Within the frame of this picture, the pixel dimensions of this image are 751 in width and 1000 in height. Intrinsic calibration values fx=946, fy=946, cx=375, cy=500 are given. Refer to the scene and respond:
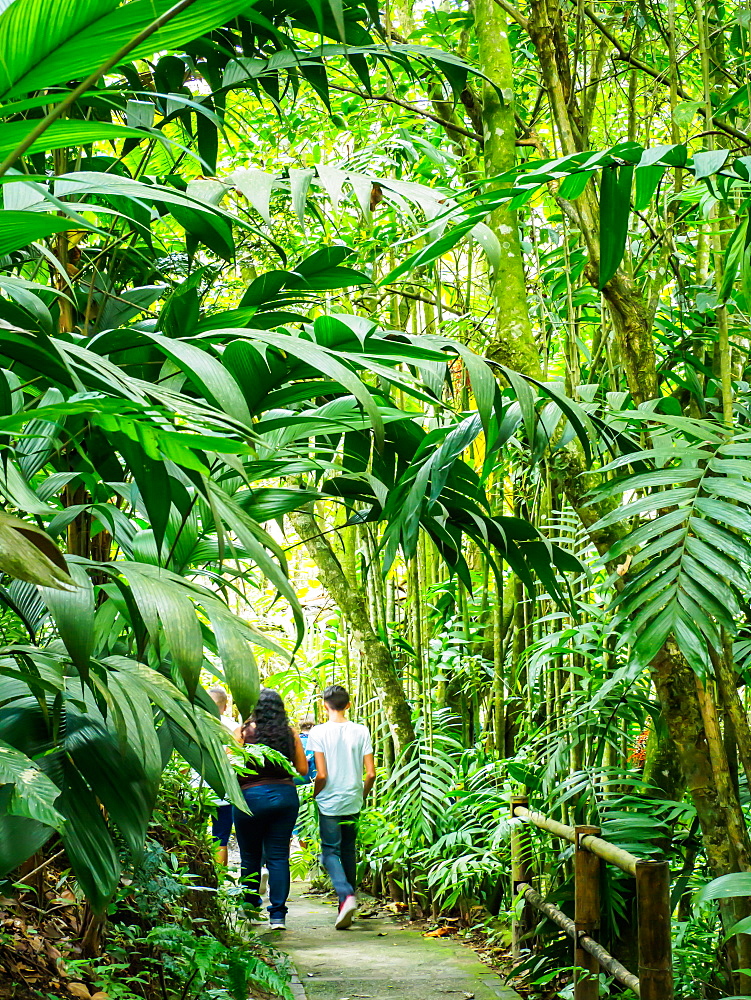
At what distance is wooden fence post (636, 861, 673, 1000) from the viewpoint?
6.44ft

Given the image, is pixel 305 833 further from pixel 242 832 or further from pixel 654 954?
pixel 654 954

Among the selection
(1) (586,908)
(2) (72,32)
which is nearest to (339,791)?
(1) (586,908)

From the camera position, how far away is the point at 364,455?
60.0 inches

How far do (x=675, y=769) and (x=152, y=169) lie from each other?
2052 millimetres

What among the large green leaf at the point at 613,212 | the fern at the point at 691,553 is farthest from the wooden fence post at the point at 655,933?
the large green leaf at the point at 613,212

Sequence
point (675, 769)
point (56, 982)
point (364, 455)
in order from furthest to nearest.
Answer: point (675, 769), point (56, 982), point (364, 455)

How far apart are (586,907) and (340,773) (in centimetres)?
209

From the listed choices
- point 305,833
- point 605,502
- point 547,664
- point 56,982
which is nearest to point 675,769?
point 547,664

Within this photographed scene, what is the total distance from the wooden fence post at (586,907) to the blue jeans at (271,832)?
186cm

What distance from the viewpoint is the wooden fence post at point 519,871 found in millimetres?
3252

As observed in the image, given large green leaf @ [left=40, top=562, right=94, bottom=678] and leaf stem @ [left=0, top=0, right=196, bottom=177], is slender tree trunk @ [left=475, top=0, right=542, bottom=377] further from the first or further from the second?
leaf stem @ [left=0, top=0, right=196, bottom=177]

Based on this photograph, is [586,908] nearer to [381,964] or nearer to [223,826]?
[381,964]

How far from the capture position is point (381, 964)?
3.51 m

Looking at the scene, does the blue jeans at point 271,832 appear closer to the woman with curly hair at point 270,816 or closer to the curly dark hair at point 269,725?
the woman with curly hair at point 270,816
